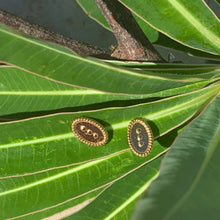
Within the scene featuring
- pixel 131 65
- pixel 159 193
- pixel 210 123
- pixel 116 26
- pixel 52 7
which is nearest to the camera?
pixel 159 193

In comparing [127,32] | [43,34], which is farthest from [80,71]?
[43,34]

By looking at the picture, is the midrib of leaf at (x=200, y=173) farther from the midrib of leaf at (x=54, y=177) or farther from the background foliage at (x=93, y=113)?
the midrib of leaf at (x=54, y=177)

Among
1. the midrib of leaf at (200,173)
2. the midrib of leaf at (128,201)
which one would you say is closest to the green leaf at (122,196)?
the midrib of leaf at (128,201)

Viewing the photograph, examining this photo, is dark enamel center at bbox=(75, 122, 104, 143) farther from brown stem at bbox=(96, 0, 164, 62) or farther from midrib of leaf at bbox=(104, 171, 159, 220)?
brown stem at bbox=(96, 0, 164, 62)

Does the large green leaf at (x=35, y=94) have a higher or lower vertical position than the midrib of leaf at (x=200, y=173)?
higher

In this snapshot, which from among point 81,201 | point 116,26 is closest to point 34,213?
point 81,201

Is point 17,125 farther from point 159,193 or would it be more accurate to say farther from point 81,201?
point 159,193

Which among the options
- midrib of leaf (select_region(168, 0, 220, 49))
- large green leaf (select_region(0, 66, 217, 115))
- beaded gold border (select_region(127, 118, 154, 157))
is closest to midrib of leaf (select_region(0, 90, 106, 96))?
large green leaf (select_region(0, 66, 217, 115))
